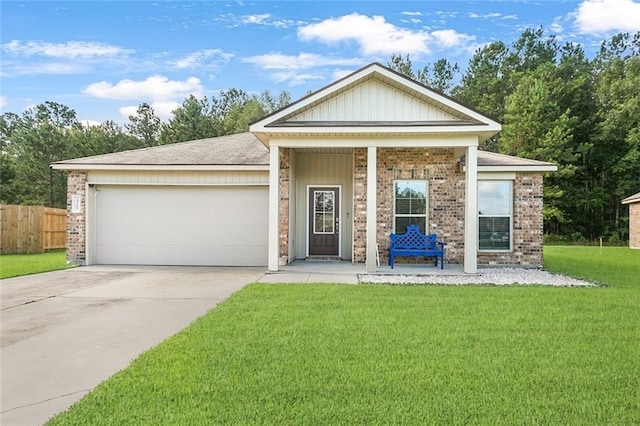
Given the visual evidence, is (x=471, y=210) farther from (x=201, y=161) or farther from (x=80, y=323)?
(x=80, y=323)

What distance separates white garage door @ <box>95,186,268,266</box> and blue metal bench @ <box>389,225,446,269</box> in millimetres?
3506

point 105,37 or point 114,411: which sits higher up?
point 105,37

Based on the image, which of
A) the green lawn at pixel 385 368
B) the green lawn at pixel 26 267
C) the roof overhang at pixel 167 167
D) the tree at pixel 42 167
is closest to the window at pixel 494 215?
the green lawn at pixel 385 368

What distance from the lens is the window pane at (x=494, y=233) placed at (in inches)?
460

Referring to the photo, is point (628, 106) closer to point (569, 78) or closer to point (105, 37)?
point (569, 78)

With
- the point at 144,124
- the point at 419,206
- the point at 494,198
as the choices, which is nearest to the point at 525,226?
the point at 494,198

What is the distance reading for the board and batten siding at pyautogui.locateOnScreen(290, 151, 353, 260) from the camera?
12648mm

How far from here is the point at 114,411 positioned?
298cm

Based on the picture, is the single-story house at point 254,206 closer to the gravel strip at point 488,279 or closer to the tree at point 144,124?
the gravel strip at point 488,279

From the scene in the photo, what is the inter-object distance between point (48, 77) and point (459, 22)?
2052 cm

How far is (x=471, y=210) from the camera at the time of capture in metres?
9.74

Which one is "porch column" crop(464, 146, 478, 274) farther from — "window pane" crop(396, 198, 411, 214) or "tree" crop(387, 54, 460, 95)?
"tree" crop(387, 54, 460, 95)

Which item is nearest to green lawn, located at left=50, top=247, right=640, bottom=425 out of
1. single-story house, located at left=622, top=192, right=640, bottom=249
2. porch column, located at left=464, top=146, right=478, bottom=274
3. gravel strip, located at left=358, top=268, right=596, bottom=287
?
gravel strip, located at left=358, top=268, right=596, bottom=287

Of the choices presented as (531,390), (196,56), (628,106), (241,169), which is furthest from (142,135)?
(531,390)
